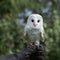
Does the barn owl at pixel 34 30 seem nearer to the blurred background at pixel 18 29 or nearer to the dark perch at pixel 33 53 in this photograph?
the dark perch at pixel 33 53

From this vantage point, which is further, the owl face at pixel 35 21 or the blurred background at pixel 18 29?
the blurred background at pixel 18 29

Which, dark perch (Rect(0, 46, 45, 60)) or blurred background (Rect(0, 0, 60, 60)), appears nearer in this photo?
dark perch (Rect(0, 46, 45, 60))

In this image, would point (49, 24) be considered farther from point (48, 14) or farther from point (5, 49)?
point (5, 49)

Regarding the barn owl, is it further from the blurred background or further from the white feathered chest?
the blurred background

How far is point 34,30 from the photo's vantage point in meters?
1.83

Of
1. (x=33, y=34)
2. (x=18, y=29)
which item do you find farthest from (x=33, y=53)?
(x=18, y=29)

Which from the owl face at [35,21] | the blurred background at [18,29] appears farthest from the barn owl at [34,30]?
the blurred background at [18,29]

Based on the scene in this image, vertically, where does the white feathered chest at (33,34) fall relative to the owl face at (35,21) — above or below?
below

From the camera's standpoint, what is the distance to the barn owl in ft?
5.95

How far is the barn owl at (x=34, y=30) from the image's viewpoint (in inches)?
71.4

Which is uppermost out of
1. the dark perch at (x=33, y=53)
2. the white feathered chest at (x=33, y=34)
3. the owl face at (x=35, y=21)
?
the owl face at (x=35, y=21)

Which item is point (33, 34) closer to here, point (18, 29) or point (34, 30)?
point (34, 30)

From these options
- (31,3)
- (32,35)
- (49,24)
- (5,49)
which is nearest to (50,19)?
(49,24)

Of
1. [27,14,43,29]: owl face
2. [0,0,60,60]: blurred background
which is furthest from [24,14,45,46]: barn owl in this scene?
[0,0,60,60]: blurred background
